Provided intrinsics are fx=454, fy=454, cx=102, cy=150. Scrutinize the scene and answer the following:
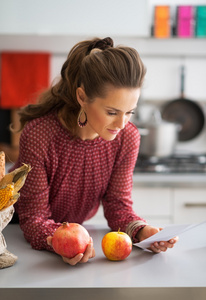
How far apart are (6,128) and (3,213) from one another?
2.29 metres

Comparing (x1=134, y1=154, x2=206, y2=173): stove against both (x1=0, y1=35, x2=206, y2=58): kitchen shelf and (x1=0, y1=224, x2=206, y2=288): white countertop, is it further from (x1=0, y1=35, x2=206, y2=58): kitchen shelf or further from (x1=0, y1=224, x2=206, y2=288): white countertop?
(x1=0, y1=224, x2=206, y2=288): white countertop

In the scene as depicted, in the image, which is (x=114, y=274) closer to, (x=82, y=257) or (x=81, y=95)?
(x=82, y=257)

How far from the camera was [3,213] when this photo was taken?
1.05 meters

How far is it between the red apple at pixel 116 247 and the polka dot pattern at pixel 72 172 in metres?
0.26

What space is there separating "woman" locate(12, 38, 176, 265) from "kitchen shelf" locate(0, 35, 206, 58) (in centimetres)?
162

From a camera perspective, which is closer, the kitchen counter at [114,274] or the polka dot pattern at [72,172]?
the kitchen counter at [114,274]

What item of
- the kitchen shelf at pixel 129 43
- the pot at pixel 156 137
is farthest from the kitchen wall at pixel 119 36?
the pot at pixel 156 137

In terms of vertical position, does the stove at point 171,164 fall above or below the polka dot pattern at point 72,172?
below

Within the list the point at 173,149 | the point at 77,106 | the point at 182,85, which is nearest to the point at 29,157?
the point at 77,106

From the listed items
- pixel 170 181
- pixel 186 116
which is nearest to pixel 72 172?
pixel 170 181

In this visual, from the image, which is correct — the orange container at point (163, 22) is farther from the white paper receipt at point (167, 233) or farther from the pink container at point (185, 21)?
the white paper receipt at point (167, 233)

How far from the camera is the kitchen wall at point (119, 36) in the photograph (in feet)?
9.37

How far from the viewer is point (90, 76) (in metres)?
1.27

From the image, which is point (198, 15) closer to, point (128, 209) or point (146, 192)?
point (146, 192)
